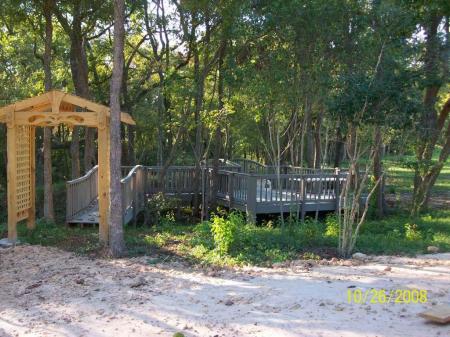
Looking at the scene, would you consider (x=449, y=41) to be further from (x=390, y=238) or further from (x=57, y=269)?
(x=57, y=269)

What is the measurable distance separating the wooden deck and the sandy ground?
454 cm

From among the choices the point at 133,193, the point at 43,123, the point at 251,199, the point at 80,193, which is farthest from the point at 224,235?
the point at 133,193

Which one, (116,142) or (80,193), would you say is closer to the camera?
(116,142)

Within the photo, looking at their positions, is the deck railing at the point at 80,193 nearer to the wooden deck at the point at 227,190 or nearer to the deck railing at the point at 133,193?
the wooden deck at the point at 227,190

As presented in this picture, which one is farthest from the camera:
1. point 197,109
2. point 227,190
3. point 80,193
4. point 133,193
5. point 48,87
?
point 227,190

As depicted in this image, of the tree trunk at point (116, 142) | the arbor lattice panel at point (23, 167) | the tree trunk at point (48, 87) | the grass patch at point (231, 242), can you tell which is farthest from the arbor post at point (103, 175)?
the tree trunk at point (48, 87)

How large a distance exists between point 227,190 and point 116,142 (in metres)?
7.13

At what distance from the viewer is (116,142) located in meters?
8.41

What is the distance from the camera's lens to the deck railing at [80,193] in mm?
11938

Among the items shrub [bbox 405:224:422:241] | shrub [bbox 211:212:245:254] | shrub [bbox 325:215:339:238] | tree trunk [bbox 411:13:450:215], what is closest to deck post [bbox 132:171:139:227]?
shrub [bbox 325:215:339:238]

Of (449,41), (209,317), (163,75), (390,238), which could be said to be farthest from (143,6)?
(209,317)

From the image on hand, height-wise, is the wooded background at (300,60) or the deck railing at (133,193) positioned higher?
the wooded background at (300,60)

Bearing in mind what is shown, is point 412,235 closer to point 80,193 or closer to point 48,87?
point 80,193

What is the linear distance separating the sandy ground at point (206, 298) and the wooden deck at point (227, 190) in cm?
454
